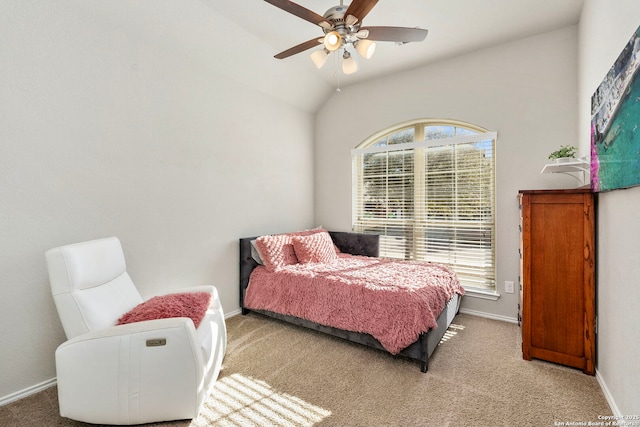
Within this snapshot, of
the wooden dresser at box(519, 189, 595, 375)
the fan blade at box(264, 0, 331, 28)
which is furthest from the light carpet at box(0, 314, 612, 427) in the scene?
the fan blade at box(264, 0, 331, 28)

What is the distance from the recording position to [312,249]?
11.1 feet

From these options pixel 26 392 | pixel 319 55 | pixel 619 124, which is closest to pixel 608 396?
pixel 619 124

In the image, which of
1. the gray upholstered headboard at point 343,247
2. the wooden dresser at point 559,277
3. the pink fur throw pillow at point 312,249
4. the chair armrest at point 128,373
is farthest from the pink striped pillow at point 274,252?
the wooden dresser at point 559,277

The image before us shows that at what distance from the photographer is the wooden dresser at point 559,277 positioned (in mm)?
2045

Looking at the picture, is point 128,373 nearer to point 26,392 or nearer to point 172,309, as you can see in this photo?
A: point 172,309

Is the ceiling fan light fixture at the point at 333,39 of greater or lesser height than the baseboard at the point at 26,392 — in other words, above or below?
above

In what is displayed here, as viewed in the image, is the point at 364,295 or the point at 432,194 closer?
the point at 364,295

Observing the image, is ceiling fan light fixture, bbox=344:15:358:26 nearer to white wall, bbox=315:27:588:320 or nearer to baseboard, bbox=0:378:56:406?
white wall, bbox=315:27:588:320

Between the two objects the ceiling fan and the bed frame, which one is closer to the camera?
the ceiling fan

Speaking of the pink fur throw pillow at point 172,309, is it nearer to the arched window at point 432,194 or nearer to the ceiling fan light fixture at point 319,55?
the ceiling fan light fixture at point 319,55

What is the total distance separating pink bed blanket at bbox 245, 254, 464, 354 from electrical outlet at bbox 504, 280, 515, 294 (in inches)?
20.6

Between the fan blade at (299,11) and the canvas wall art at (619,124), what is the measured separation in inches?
62.9

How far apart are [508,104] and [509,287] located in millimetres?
1891

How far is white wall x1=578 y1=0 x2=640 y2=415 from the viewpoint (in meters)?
1.43
